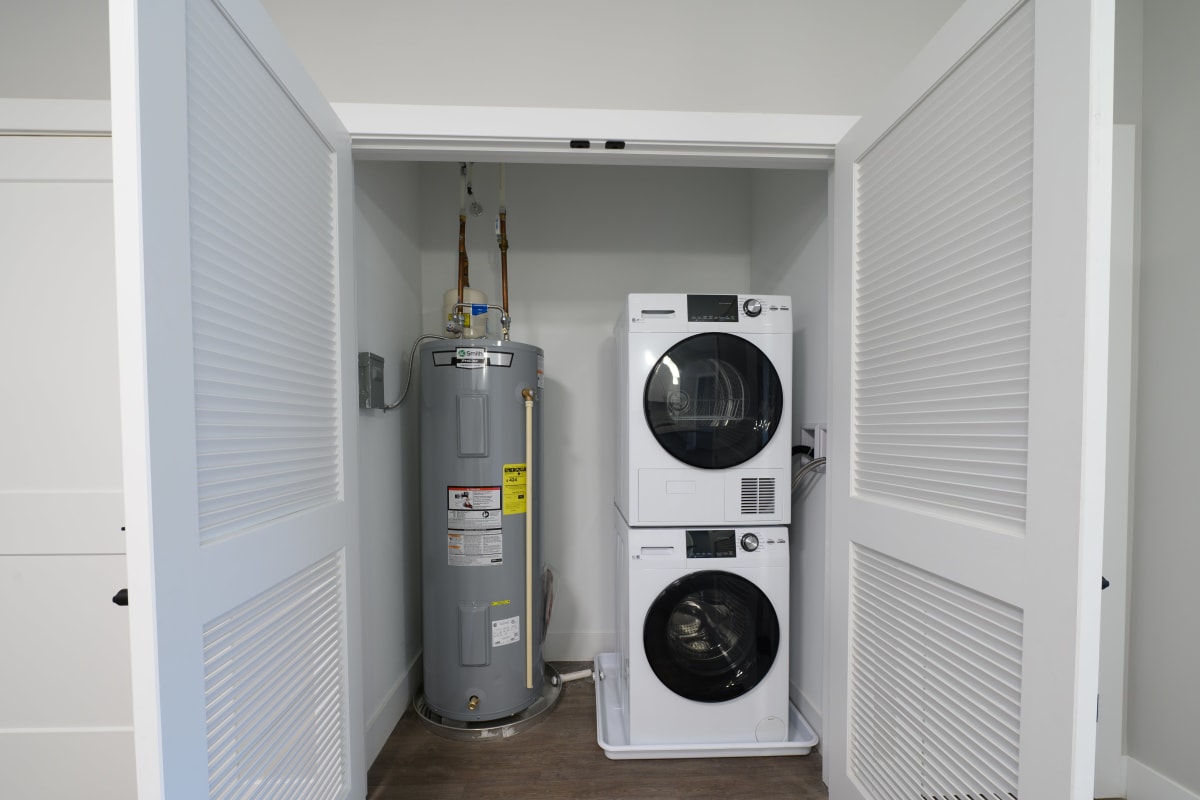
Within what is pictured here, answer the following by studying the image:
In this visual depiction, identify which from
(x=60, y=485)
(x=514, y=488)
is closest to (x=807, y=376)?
(x=514, y=488)

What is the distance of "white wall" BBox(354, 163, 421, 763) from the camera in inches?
70.3

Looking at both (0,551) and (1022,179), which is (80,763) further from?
(1022,179)

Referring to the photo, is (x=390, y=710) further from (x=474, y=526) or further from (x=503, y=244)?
(x=503, y=244)

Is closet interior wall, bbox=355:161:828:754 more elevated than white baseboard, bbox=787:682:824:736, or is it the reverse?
closet interior wall, bbox=355:161:828:754

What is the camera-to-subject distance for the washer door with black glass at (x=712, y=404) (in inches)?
71.2

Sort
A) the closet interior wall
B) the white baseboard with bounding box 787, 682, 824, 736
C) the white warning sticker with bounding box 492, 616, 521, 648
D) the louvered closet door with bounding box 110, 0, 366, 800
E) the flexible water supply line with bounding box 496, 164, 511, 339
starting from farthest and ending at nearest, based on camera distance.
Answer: the closet interior wall, the flexible water supply line with bounding box 496, 164, 511, 339, the white warning sticker with bounding box 492, 616, 521, 648, the white baseboard with bounding box 787, 682, 824, 736, the louvered closet door with bounding box 110, 0, 366, 800

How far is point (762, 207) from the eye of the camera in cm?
248

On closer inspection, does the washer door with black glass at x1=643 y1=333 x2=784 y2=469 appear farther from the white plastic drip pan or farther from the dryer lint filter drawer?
the white plastic drip pan

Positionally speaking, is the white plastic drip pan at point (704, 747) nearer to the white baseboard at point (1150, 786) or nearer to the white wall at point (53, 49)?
the white baseboard at point (1150, 786)

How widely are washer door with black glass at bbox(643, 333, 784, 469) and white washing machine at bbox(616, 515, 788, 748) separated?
0.98 ft

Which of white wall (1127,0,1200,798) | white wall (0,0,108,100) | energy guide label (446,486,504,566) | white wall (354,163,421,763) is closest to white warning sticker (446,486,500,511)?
energy guide label (446,486,504,566)

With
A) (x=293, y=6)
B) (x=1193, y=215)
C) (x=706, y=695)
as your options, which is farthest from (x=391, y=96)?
(x=1193, y=215)

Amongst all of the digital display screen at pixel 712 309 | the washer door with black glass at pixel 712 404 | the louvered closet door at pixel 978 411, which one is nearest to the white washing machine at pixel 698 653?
the washer door with black glass at pixel 712 404

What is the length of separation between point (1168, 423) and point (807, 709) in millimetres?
1502
